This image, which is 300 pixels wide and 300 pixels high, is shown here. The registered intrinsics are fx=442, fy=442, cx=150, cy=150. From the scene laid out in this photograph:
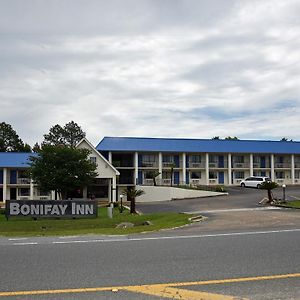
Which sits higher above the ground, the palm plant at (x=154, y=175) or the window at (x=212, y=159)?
the window at (x=212, y=159)

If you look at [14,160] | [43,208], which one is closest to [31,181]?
[14,160]

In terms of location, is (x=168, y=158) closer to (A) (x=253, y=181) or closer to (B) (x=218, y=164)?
(B) (x=218, y=164)

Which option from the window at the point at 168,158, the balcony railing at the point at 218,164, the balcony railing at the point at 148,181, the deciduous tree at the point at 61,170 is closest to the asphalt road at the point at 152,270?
the deciduous tree at the point at 61,170

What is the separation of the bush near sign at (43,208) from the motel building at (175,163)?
2590 centimetres

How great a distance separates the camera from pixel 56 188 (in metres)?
49.1

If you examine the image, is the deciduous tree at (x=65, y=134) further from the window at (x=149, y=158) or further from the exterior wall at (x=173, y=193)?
the exterior wall at (x=173, y=193)

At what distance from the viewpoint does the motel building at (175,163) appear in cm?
6128

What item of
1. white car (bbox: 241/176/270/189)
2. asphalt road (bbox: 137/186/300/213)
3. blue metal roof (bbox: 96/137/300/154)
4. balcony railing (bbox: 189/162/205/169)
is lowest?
asphalt road (bbox: 137/186/300/213)

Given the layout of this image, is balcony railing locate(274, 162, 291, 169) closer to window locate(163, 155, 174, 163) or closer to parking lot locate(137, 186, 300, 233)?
window locate(163, 155, 174, 163)

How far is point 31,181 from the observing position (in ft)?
198

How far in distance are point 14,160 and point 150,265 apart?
56.7m

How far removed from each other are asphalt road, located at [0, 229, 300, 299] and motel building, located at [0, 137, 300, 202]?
156 ft

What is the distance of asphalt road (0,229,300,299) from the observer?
22.0 feet

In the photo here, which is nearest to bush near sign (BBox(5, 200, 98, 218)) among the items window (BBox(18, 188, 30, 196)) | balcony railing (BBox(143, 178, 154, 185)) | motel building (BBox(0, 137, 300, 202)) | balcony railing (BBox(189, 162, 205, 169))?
motel building (BBox(0, 137, 300, 202))
